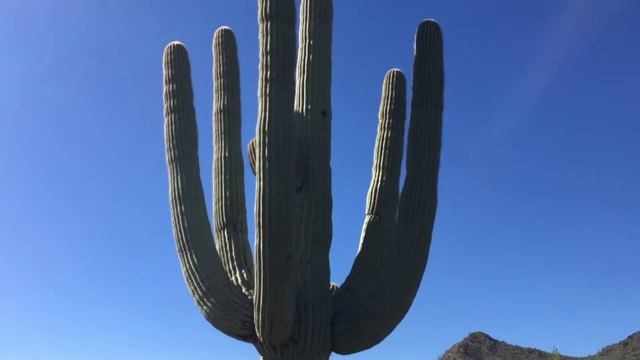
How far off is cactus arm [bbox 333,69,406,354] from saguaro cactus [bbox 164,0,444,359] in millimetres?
13

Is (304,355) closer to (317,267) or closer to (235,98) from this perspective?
(317,267)

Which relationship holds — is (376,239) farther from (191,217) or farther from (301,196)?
(191,217)

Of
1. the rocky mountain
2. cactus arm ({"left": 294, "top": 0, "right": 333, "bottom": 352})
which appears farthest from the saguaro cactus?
the rocky mountain

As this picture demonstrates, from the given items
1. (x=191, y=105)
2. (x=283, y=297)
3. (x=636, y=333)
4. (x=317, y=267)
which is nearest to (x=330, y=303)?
(x=317, y=267)

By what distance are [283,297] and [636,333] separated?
1812 inches

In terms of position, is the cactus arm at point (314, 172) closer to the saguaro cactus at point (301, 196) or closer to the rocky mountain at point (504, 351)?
the saguaro cactus at point (301, 196)

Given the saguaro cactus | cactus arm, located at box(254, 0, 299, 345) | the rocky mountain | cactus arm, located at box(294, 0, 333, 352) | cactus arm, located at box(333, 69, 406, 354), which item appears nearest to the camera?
cactus arm, located at box(254, 0, 299, 345)

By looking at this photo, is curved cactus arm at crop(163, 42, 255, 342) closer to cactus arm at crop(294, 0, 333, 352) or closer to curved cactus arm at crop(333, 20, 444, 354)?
cactus arm at crop(294, 0, 333, 352)

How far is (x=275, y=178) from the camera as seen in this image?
7676 mm

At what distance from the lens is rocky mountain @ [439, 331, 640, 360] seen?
46922 millimetres

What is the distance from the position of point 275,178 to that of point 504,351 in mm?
48085

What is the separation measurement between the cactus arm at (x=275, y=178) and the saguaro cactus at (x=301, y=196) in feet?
0.04

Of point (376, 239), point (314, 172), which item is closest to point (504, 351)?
point (376, 239)

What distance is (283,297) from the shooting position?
791 cm
